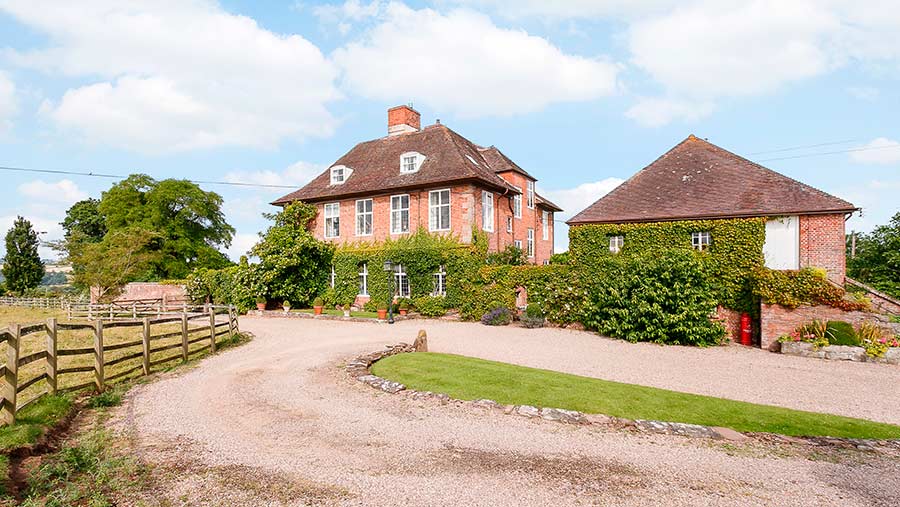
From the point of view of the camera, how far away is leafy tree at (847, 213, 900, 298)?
24.6 m

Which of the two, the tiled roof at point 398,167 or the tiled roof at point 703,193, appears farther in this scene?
the tiled roof at point 398,167

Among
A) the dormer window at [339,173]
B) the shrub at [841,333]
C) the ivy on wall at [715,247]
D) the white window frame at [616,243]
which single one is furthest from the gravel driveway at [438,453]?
the dormer window at [339,173]

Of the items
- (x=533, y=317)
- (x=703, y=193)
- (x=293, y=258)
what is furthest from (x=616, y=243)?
(x=293, y=258)

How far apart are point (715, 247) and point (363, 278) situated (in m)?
18.1

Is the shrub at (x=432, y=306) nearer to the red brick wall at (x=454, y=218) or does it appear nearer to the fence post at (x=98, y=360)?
the red brick wall at (x=454, y=218)

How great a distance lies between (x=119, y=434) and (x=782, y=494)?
28.4 feet

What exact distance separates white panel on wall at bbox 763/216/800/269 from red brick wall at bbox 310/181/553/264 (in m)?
12.8

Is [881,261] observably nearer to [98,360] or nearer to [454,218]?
[454,218]

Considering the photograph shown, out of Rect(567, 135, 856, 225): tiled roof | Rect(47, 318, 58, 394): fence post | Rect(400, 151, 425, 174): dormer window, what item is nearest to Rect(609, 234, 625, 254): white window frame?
Rect(567, 135, 856, 225): tiled roof

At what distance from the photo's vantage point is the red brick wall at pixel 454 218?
80.6 ft

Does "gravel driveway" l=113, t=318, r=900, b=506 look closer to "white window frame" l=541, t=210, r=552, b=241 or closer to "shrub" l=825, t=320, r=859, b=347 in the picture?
"shrub" l=825, t=320, r=859, b=347

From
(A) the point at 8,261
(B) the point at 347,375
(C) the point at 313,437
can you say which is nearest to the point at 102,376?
(B) the point at 347,375

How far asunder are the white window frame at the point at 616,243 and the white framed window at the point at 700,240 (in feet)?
9.47

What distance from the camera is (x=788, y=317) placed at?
1602 centimetres
